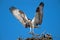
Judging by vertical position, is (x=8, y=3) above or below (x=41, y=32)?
above

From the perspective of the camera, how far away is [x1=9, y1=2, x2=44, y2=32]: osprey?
1.98m

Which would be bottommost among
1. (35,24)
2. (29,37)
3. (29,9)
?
(29,37)

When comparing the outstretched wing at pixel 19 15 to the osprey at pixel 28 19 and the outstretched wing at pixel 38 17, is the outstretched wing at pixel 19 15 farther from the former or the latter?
the outstretched wing at pixel 38 17

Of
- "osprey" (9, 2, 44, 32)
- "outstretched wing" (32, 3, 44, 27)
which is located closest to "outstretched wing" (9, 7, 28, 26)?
"osprey" (9, 2, 44, 32)

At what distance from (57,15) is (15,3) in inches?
21.6

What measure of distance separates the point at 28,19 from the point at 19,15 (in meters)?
0.12

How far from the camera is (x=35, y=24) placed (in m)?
1.99

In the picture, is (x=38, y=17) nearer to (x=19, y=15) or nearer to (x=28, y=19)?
(x=28, y=19)

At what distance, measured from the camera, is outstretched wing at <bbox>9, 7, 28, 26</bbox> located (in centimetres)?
200

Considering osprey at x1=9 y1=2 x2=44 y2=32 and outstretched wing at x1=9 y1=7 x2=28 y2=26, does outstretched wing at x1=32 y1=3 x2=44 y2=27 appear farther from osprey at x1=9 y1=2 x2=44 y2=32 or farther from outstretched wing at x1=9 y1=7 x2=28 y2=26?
outstretched wing at x1=9 y1=7 x2=28 y2=26

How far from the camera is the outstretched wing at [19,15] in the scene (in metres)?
2.00

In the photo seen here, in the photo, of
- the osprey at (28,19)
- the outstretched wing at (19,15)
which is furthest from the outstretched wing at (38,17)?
the outstretched wing at (19,15)

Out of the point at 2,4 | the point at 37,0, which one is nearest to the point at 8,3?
the point at 2,4

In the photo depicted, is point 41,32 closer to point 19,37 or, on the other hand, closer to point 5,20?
point 19,37
